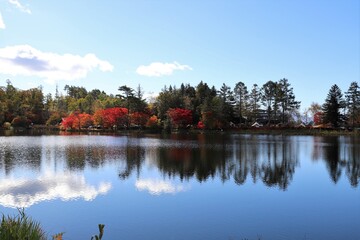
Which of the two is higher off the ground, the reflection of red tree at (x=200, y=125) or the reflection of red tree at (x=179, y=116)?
the reflection of red tree at (x=179, y=116)

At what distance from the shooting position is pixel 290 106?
66.8m

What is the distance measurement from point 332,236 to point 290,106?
202 feet

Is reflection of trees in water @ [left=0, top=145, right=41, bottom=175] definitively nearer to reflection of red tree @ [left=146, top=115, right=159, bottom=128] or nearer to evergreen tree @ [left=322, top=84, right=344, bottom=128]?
reflection of red tree @ [left=146, top=115, right=159, bottom=128]

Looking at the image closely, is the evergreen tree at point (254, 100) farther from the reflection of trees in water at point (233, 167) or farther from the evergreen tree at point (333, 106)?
the reflection of trees in water at point (233, 167)

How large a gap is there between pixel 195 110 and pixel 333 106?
1019 inches

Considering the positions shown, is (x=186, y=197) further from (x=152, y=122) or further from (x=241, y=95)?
(x=241, y=95)

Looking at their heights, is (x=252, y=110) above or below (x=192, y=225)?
above

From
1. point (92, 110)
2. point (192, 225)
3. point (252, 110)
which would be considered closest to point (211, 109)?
point (252, 110)

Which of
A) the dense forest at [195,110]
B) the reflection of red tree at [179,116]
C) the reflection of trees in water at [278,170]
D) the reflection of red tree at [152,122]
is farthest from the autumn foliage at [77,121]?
the reflection of trees in water at [278,170]

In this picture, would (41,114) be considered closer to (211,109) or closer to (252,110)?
(211,109)

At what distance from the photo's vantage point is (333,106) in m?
57.5

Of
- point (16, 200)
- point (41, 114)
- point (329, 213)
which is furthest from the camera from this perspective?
point (41, 114)

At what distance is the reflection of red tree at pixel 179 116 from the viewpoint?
204 ft

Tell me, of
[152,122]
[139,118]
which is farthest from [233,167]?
[139,118]
